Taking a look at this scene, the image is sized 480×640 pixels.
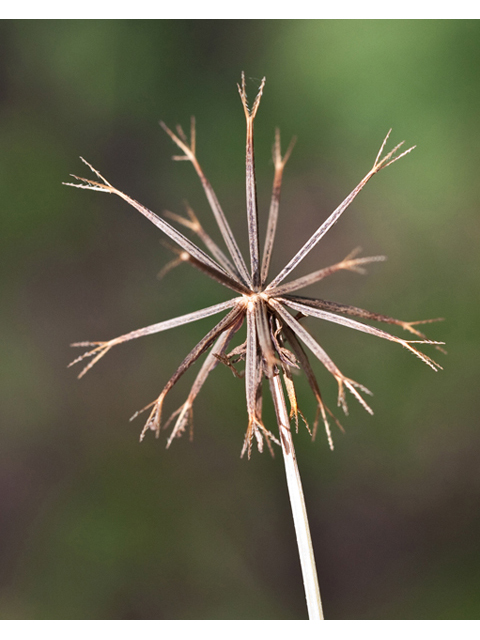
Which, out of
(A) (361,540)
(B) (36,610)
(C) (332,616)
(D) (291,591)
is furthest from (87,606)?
(A) (361,540)

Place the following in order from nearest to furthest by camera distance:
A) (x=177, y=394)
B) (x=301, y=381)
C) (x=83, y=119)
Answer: (x=301, y=381)
(x=177, y=394)
(x=83, y=119)

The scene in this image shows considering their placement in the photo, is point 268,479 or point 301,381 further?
point 268,479

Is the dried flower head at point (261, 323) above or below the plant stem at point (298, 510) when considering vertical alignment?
above

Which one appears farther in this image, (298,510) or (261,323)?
(261,323)

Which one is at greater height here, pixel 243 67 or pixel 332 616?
pixel 243 67

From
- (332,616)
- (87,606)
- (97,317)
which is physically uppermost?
(97,317)

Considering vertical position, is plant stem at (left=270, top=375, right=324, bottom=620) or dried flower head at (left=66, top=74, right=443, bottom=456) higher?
dried flower head at (left=66, top=74, right=443, bottom=456)

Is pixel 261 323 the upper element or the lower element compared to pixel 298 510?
upper

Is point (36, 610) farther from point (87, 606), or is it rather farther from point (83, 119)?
point (83, 119)
